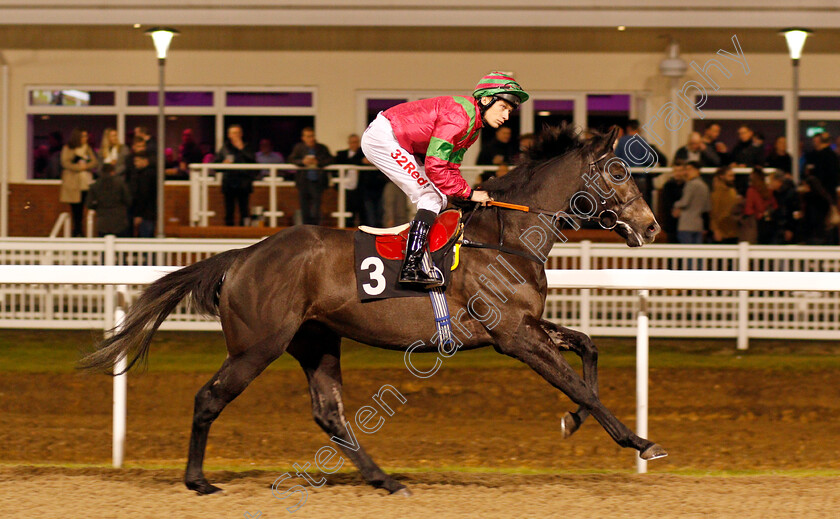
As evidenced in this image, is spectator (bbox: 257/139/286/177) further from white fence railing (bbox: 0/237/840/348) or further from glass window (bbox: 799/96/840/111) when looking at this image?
glass window (bbox: 799/96/840/111)

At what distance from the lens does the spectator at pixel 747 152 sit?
33.8 feet

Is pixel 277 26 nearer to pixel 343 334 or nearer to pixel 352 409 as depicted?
pixel 352 409

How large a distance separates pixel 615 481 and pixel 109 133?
28.2ft

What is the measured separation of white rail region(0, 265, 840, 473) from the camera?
4.75 meters

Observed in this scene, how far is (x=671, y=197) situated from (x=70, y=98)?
23.8 feet

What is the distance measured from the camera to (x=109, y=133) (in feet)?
37.9

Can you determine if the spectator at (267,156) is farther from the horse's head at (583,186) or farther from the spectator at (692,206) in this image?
the horse's head at (583,186)

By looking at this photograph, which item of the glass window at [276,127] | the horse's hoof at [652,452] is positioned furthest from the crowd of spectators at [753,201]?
the horse's hoof at [652,452]

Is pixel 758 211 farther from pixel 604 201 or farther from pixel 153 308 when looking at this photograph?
pixel 153 308

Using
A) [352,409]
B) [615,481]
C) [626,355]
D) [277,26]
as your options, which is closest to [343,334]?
[615,481]

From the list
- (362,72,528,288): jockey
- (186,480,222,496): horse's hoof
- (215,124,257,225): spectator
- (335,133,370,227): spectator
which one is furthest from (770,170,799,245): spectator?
(186,480,222,496): horse's hoof

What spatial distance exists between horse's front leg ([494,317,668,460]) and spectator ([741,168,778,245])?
19.9 feet

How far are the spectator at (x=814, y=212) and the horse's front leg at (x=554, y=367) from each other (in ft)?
20.6

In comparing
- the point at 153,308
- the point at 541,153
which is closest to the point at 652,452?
the point at 541,153
